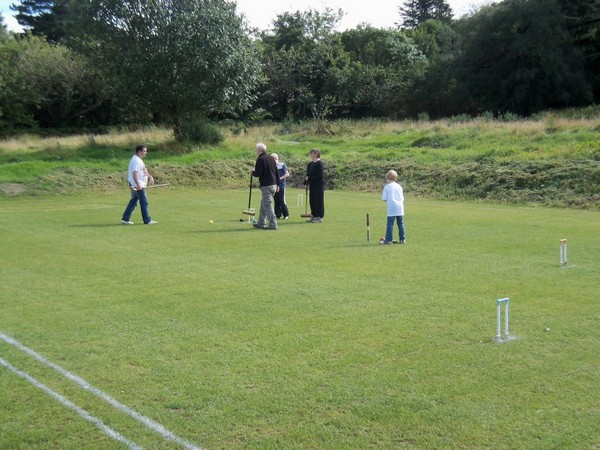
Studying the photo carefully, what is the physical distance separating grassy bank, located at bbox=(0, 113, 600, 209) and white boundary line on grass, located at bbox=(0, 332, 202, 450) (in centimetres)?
1999

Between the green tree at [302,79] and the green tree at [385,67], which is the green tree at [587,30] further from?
the green tree at [302,79]

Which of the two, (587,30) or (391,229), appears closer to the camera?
(391,229)

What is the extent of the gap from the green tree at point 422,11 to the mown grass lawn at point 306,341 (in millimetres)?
93162

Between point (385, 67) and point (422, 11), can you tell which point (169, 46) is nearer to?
point (385, 67)

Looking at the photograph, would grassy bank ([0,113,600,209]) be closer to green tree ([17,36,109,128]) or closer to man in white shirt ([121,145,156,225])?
man in white shirt ([121,145,156,225])

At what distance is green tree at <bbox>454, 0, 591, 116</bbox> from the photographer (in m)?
50.2

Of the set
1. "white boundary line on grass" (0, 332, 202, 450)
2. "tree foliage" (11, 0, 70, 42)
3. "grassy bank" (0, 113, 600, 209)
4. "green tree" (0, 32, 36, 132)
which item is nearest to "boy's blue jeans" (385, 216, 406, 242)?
"white boundary line on grass" (0, 332, 202, 450)

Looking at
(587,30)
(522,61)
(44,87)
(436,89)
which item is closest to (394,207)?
(522,61)

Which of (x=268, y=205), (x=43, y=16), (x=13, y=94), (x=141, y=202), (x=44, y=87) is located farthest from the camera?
(x=43, y=16)

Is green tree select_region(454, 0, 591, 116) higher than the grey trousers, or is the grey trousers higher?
green tree select_region(454, 0, 591, 116)

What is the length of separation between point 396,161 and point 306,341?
84.0ft

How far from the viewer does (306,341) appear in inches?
287

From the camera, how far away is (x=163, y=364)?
260 inches

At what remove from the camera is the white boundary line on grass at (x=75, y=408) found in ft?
16.4
